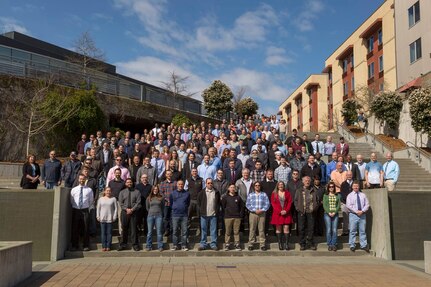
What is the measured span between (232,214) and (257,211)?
0.63 m

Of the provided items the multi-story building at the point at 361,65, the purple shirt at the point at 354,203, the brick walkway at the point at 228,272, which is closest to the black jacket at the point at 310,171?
the purple shirt at the point at 354,203

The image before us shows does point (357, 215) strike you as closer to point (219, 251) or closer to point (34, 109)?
point (219, 251)

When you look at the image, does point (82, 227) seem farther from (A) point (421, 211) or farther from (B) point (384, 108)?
(B) point (384, 108)

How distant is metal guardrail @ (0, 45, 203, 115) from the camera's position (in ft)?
70.2

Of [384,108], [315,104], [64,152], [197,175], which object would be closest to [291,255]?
[197,175]

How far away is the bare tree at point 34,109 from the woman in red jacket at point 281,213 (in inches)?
542

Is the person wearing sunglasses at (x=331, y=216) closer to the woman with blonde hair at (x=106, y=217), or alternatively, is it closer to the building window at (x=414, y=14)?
the woman with blonde hair at (x=106, y=217)

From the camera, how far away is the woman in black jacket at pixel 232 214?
10.6 m

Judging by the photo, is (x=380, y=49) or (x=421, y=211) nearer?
(x=421, y=211)

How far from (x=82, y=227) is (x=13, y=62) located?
1414 centimetres

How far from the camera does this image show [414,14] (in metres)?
33.6

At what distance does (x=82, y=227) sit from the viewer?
10555mm

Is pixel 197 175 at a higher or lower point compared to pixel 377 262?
higher

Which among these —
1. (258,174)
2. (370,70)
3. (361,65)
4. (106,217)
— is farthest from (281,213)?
(361,65)
